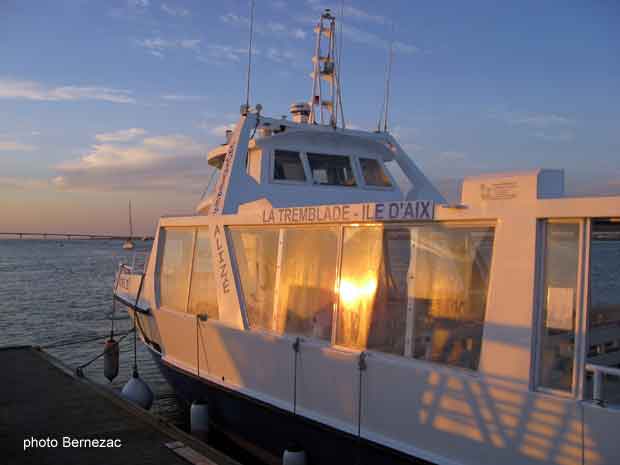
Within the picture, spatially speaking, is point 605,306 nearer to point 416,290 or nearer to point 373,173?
point 416,290

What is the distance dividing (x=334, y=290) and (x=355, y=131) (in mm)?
4639

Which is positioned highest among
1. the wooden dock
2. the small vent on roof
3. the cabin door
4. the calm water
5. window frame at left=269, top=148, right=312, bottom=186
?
the small vent on roof

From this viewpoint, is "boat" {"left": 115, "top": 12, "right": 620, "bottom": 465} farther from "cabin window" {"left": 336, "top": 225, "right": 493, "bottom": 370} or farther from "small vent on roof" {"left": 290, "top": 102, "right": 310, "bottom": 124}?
"small vent on roof" {"left": 290, "top": 102, "right": 310, "bottom": 124}

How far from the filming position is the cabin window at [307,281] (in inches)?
243

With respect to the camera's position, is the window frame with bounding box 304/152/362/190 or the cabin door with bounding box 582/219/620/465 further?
the window frame with bounding box 304/152/362/190

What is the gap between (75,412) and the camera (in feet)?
24.3

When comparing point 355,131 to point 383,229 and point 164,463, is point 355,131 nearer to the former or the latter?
point 383,229

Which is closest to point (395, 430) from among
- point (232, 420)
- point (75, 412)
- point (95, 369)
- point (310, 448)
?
point (310, 448)

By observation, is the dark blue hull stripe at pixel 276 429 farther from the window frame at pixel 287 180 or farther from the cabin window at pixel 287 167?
the cabin window at pixel 287 167

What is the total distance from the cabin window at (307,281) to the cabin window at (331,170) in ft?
10.7

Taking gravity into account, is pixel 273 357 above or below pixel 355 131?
below

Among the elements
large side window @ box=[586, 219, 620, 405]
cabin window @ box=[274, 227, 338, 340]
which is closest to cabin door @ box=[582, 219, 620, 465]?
large side window @ box=[586, 219, 620, 405]

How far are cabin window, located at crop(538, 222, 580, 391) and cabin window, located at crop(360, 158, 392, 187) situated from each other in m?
5.91

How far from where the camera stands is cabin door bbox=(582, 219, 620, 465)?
3965 mm
